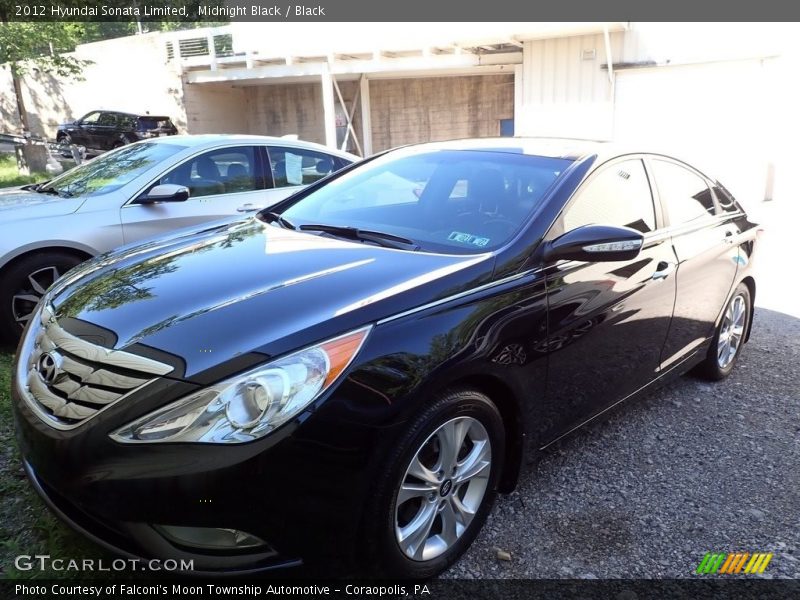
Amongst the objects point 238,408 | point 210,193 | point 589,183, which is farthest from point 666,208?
point 210,193

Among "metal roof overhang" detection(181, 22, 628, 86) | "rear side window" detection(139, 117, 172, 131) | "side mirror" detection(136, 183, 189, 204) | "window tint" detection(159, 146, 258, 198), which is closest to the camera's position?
"side mirror" detection(136, 183, 189, 204)

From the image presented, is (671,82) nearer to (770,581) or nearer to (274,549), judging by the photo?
(770,581)

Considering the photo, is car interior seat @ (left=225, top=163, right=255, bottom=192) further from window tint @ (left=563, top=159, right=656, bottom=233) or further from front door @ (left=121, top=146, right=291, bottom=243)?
window tint @ (left=563, top=159, right=656, bottom=233)

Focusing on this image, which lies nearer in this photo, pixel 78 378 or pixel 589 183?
pixel 78 378

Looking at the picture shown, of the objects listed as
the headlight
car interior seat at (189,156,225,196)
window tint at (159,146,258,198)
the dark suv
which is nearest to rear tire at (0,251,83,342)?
window tint at (159,146,258,198)

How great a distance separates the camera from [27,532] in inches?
100.0

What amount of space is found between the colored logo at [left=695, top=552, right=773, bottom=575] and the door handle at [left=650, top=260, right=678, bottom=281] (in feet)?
4.36

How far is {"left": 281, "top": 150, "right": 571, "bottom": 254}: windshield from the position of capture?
9.55 feet

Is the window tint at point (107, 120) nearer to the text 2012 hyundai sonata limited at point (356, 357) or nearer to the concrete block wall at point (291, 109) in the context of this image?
the concrete block wall at point (291, 109)

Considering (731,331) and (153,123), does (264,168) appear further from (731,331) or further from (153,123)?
(153,123)

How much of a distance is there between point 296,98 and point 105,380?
890 inches

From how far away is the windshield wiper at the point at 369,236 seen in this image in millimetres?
2844

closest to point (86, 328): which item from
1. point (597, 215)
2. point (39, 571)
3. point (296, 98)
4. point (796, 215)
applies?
point (39, 571)

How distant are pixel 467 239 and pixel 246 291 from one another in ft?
3.36
